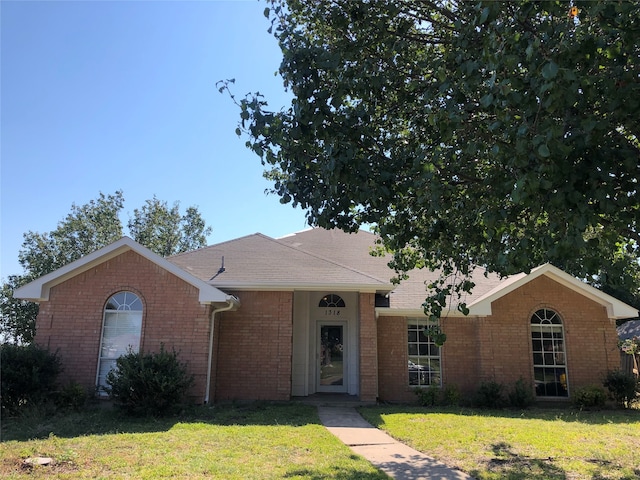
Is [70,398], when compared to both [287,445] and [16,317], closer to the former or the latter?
[287,445]

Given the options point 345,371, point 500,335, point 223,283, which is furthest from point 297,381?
point 500,335

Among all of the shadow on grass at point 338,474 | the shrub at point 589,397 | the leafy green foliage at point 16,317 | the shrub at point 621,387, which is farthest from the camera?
the leafy green foliage at point 16,317

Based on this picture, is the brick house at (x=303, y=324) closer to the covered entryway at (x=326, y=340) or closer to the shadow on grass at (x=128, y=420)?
the covered entryway at (x=326, y=340)

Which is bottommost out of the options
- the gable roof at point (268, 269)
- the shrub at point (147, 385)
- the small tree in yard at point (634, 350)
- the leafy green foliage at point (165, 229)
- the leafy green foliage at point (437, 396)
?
the leafy green foliage at point (437, 396)

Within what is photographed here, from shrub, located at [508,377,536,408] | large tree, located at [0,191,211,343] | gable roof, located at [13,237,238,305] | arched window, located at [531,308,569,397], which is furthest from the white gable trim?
large tree, located at [0,191,211,343]

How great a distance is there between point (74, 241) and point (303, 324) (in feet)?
79.8

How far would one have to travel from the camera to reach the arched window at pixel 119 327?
12266mm

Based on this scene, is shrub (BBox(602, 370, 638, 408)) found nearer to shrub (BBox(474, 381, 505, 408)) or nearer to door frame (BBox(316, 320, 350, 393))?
shrub (BBox(474, 381, 505, 408))

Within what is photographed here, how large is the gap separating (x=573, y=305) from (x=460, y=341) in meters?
3.76

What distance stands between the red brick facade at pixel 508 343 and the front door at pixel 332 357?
1.57 meters

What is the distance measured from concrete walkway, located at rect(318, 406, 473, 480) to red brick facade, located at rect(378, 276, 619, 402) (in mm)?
3639

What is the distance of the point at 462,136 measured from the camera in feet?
20.6

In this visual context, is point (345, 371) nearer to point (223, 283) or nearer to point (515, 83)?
point (223, 283)

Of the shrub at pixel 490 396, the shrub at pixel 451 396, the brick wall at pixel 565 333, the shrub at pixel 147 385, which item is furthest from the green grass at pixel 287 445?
the brick wall at pixel 565 333
